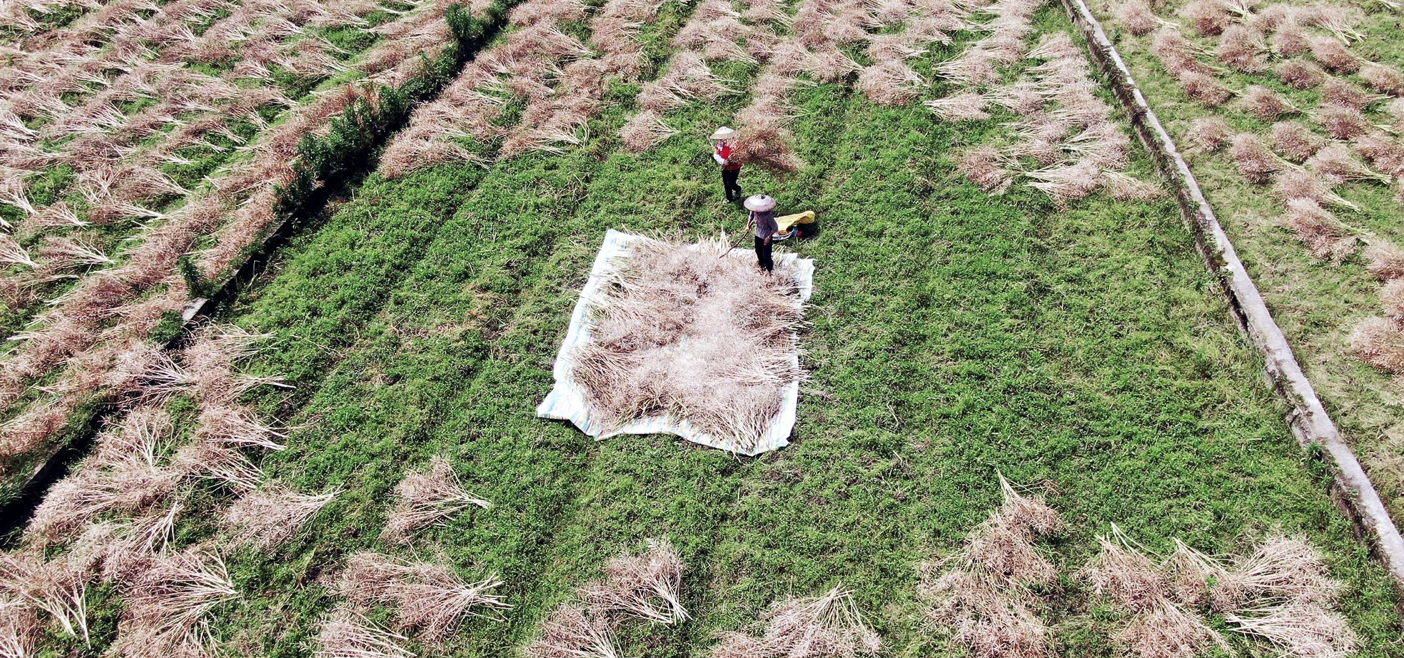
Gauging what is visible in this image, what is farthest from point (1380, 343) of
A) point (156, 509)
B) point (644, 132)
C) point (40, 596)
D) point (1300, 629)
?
point (40, 596)

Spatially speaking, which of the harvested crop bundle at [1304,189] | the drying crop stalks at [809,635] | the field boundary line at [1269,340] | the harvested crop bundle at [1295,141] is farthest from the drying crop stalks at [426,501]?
the harvested crop bundle at [1295,141]

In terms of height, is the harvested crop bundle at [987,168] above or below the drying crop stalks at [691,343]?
above

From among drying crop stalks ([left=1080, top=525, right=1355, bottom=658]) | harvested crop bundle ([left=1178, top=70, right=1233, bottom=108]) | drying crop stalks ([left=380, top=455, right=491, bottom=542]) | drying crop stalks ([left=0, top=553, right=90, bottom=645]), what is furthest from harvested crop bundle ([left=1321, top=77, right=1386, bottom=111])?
drying crop stalks ([left=0, top=553, right=90, bottom=645])

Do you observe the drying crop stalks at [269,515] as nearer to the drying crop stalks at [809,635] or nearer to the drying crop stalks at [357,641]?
the drying crop stalks at [357,641]

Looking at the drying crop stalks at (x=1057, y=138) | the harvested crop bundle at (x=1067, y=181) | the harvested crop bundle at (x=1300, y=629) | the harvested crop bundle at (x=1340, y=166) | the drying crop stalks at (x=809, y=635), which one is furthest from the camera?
the drying crop stalks at (x=1057, y=138)

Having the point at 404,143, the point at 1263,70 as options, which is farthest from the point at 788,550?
the point at 1263,70

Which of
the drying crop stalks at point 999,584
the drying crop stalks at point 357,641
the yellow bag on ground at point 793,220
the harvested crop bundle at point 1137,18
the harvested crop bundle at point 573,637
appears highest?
the harvested crop bundle at point 1137,18

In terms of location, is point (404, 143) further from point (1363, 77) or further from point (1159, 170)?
point (1363, 77)

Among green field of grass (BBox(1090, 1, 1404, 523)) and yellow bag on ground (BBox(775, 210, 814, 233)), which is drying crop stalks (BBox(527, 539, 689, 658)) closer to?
yellow bag on ground (BBox(775, 210, 814, 233))
